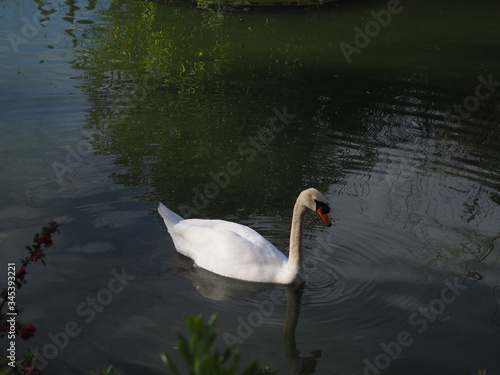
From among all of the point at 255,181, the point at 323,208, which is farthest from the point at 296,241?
the point at 255,181

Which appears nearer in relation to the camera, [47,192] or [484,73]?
[47,192]

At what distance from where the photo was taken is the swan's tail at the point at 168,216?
6.81 meters

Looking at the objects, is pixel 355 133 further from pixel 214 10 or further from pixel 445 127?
pixel 214 10

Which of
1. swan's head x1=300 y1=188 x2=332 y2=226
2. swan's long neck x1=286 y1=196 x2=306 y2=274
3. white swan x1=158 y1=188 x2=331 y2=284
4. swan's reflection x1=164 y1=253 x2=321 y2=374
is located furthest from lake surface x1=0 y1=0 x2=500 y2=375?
swan's head x1=300 y1=188 x2=332 y2=226

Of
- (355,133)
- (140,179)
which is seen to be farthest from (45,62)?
(355,133)

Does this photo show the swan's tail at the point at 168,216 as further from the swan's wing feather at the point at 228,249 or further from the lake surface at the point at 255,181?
the lake surface at the point at 255,181

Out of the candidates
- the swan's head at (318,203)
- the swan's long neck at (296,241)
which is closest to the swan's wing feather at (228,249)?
the swan's long neck at (296,241)

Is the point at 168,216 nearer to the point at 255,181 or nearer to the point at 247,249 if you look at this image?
the point at 247,249

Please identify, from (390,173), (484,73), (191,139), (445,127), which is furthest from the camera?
(484,73)

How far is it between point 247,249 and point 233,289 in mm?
372

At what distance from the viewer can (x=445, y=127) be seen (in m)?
9.78

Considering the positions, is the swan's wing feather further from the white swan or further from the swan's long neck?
the swan's long neck

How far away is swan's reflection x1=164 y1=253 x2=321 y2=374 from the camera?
5.62 metres

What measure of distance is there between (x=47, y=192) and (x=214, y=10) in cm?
913
